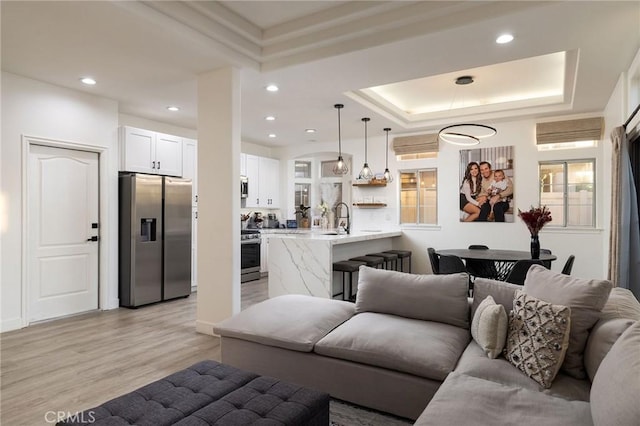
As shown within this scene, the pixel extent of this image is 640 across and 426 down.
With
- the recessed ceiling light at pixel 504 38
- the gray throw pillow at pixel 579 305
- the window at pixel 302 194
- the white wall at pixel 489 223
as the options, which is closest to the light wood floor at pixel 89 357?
the gray throw pillow at pixel 579 305

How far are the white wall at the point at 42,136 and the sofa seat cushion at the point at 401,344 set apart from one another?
371 centimetres

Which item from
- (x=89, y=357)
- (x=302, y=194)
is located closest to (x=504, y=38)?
(x=89, y=357)

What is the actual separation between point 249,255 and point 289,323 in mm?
4477

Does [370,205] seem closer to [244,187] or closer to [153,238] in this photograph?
[244,187]

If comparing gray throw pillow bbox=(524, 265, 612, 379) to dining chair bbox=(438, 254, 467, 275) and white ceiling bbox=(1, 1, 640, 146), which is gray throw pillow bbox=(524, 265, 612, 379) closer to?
white ceiling bbox=(1, 1, 640, 146)

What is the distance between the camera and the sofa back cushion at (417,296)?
2658 mm

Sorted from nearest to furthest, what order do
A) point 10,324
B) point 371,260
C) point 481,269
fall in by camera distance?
point 10,324
point 481,269
point 371,260

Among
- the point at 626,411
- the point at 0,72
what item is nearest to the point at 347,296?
the point at 626,411

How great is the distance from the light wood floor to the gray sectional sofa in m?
0.80

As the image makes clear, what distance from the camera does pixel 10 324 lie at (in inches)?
162

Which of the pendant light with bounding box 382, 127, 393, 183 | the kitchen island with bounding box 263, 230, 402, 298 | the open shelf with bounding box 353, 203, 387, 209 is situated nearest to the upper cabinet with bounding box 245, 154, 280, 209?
the open shelf with bounding box 353, 203, 387, 209

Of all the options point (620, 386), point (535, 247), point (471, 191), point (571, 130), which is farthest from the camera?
point (471, 191)

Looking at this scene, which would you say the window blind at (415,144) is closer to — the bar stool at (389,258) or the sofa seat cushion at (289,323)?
the bar stool at (389,258)

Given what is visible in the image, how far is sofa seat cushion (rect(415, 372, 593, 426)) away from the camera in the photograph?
1501 millimetres
